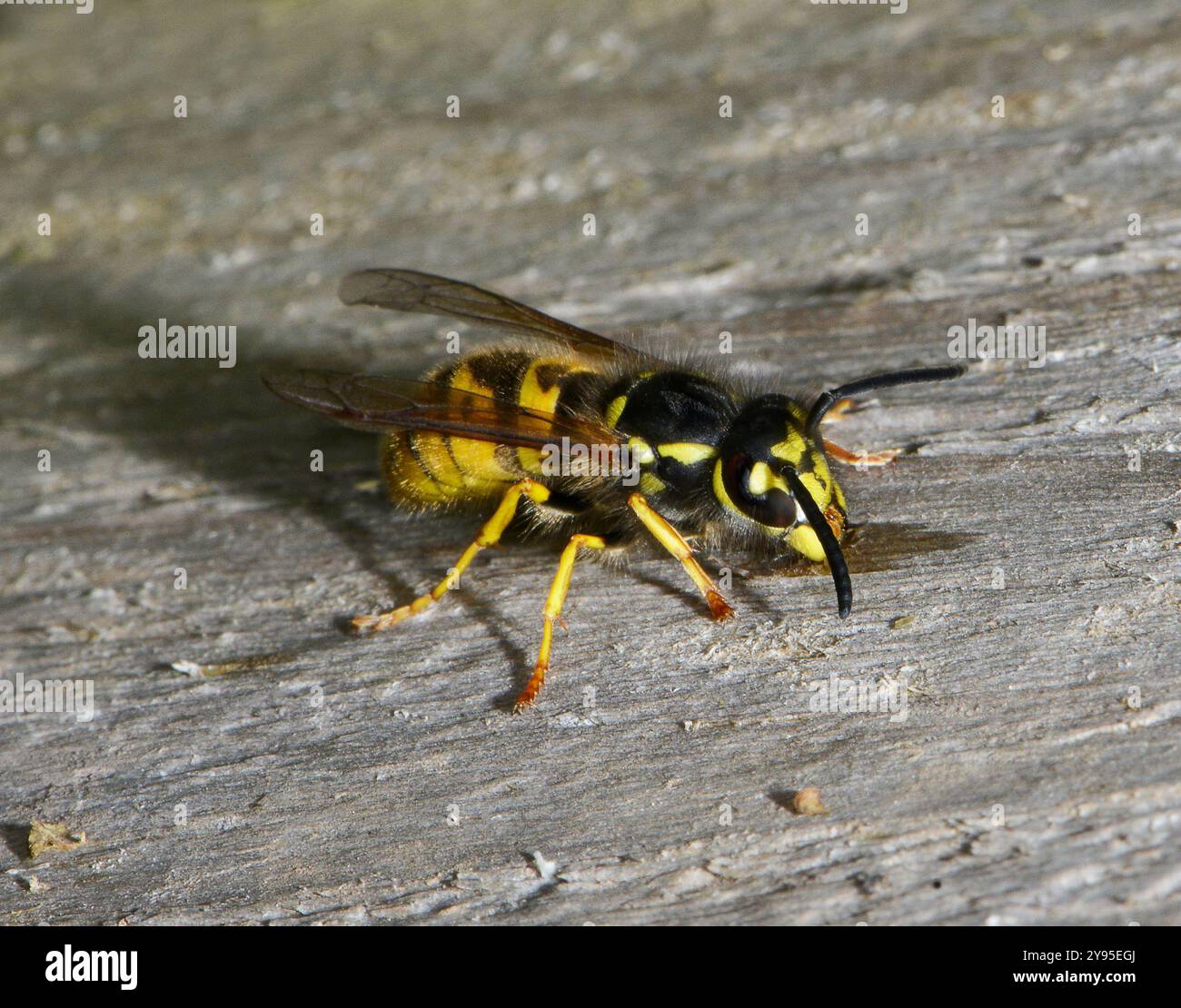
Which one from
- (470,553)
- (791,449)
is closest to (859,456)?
(791,449)

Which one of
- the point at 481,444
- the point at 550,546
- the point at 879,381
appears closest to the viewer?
the point at 879,381

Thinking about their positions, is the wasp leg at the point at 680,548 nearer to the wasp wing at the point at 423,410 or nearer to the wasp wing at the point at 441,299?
the wasp wing at the point at 423,410

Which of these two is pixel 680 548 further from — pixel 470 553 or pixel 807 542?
pixel 470 553

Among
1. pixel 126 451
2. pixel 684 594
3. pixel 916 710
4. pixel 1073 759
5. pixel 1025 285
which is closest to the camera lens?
pixel 1073 759

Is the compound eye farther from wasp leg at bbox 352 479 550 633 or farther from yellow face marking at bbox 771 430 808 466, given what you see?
wasp leg at bbox 352 479 550 633

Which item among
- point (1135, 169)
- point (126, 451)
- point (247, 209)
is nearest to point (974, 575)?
point (1135, 169)

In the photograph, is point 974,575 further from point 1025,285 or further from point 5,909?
point 5,909

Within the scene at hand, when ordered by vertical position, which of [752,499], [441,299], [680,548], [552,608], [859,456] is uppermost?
[441,299]
